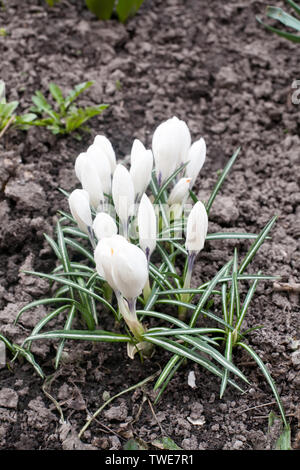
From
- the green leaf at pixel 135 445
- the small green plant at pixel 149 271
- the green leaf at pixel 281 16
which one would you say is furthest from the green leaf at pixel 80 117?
the green leaf at pixel 135 445

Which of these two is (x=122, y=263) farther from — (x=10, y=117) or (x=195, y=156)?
(x=10, y=117)

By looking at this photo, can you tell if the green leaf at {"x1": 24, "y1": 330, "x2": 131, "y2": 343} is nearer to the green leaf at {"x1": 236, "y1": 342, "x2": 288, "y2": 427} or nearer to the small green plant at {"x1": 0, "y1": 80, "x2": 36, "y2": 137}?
the green leaf at {"x1": 236, "y1": 342, "x2": 288, "y2": 427}

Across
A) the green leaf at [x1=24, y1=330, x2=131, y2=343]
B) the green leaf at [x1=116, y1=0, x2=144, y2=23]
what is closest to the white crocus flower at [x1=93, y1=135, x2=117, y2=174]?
the green leaf at [x1=24, y1=330, x2=131, y2=343]

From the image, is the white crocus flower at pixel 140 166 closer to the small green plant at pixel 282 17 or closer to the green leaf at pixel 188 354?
the green leaf at pixel 188 354

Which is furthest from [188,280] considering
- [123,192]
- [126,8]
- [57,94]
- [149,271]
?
[126,8]

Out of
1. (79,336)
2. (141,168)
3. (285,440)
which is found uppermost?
(141,168)
